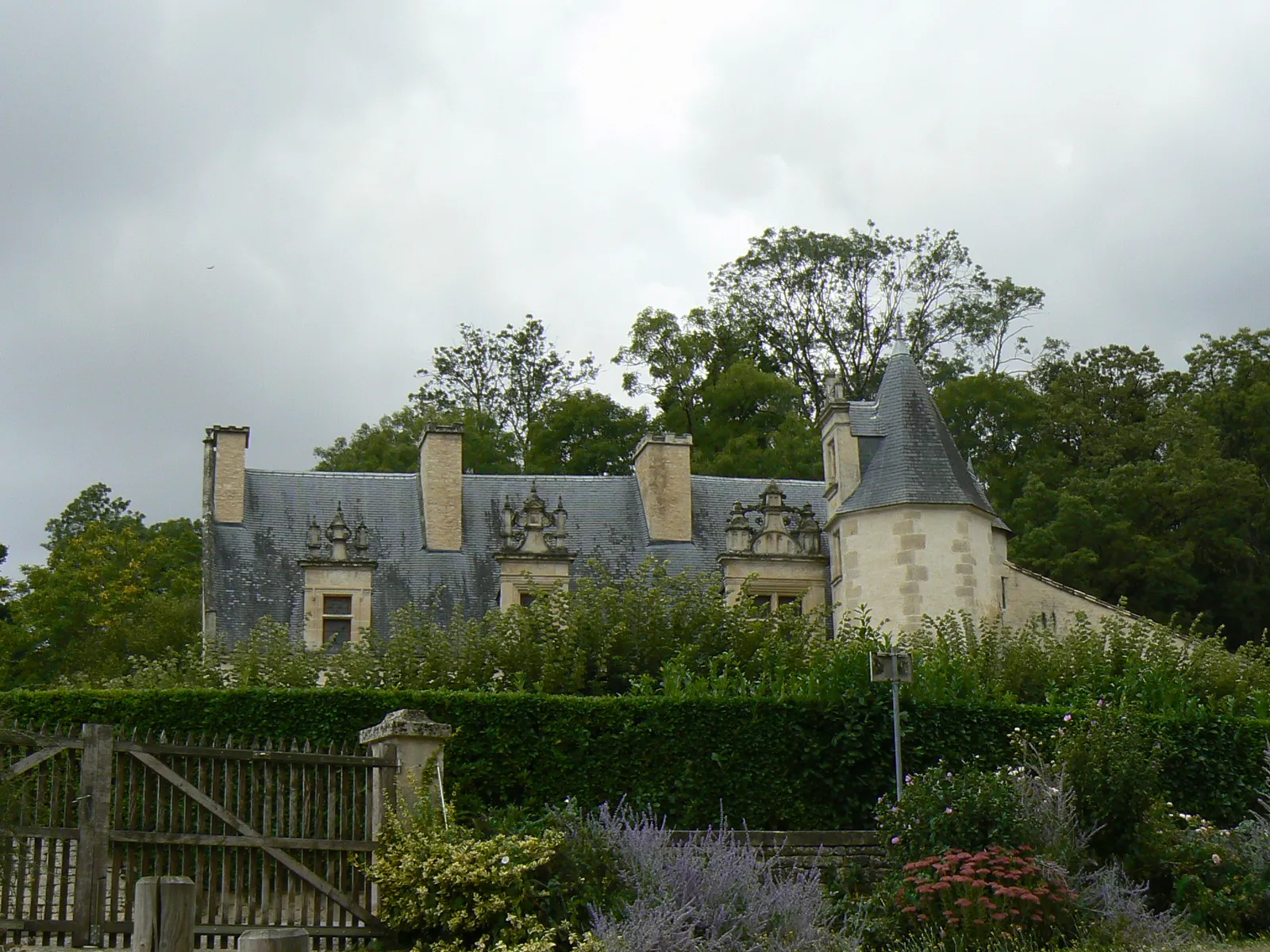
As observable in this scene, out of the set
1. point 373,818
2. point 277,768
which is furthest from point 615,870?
point 277,768

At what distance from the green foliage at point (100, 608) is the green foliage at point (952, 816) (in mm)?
19366

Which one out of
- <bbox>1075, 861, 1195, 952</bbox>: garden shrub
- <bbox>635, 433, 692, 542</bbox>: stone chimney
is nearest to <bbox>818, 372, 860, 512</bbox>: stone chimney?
<bbox>635, 433, 692, 542</bbox>: stone chimney

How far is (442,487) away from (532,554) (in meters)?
2.33

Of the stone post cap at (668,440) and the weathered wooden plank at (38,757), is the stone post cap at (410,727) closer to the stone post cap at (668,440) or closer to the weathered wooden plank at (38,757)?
the weathered wooden plank at (38,757)

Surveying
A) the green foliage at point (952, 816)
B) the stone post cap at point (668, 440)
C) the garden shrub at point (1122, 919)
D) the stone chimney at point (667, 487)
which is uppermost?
the stone post cap at point (668, 440)

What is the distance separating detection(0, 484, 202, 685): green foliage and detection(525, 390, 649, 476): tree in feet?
29.2

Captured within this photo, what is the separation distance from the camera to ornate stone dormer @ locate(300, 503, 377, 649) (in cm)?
2373

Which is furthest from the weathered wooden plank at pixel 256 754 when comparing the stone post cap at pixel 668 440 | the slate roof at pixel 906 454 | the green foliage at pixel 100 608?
the green foliage at pixel 100 608

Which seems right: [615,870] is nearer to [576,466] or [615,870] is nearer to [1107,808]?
[1107,808]

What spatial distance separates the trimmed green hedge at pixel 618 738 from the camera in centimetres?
1367

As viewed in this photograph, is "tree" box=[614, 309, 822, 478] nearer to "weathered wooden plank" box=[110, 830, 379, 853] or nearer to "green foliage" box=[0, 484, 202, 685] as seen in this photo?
"green foliage" box=[0, 484, 202, 685]

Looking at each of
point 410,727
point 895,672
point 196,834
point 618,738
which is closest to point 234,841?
point 196,834

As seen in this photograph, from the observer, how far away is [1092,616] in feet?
79.2

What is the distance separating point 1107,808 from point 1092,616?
39.8 feet
